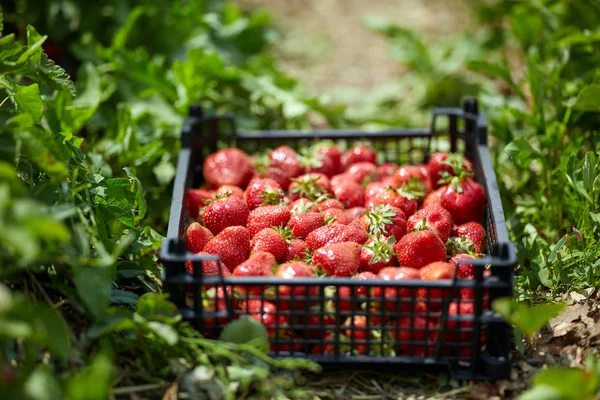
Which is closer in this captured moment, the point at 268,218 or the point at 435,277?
the point at 435,277

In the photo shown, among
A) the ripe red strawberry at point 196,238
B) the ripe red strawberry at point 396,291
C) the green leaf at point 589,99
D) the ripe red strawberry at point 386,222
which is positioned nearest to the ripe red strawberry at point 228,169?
the ripe red strawberry at point 196,238

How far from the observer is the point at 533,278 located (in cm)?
207

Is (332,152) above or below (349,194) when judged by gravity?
above

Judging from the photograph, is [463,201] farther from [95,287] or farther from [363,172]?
[95,287]

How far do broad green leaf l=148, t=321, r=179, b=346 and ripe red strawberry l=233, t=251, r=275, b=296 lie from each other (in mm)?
193

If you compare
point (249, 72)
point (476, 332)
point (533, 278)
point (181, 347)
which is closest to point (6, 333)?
point (181, 347)

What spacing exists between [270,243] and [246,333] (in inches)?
11.4

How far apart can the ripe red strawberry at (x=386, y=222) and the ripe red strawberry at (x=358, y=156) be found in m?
0.48

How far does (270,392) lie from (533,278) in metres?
0.85

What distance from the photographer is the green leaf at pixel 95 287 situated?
1.56 metres

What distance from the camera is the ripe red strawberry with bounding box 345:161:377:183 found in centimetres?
234

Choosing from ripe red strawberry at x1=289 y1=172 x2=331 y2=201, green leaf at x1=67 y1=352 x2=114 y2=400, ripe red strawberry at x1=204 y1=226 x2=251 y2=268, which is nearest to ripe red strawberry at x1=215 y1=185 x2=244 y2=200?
ripe red strawberry at x1=289 y1=172 x2=331 y2=201

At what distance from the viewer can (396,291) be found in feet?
5.46

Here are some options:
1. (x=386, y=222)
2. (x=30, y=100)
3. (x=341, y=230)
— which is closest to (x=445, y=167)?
(x=386, y=222)
